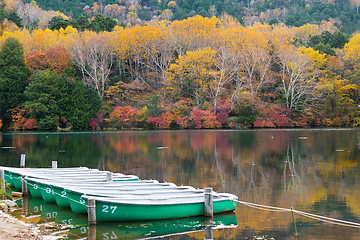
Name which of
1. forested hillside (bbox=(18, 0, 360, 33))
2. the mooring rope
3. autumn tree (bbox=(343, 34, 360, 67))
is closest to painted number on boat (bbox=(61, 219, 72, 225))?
the mooring rope

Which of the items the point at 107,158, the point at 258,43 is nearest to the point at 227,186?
the point at 107,158

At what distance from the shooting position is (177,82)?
6259cm

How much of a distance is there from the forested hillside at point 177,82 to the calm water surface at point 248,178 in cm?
2892

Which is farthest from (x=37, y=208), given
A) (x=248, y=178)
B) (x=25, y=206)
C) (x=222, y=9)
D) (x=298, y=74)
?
(x=222, y=9)

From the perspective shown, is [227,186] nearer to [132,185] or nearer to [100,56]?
[132,185]

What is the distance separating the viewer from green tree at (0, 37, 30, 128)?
194 feet

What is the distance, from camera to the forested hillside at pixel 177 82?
58.9 m

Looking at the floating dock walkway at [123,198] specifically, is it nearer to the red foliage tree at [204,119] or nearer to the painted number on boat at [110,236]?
the painted number on boat at [110,236]

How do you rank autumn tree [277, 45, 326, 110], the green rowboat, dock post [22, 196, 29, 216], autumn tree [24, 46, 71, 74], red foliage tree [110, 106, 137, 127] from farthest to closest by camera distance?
1. autumn tree [24, 46, 71, 74]
2. autumn tree [277, 45, 326, 110]
3. red foliage tree [110, 106, 137, 127]
4. dock post [22, 196, 29, 216]
5. the green rowboat

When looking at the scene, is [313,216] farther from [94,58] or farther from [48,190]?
[94,58]

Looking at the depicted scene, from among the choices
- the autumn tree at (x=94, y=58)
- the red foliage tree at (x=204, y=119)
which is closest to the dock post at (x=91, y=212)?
the red foliage tree at (x=204, y=119)

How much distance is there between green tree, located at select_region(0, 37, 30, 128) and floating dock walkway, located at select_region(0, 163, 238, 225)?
49625 mm

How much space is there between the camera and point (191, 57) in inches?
2343

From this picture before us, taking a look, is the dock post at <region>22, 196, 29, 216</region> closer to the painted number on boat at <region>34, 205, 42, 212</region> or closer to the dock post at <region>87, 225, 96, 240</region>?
the painted number on boat at <region>34, 205, 42, 212</region>
